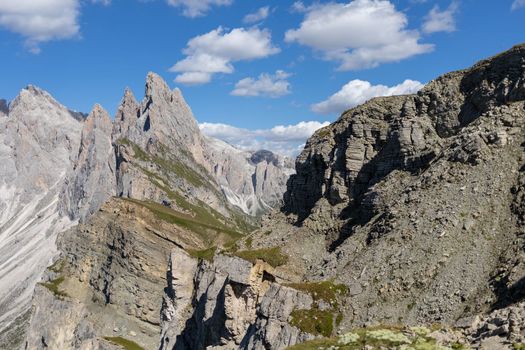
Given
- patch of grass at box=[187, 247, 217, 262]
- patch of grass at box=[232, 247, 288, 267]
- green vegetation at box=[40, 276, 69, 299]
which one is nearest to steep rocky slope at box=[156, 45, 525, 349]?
patch of grass at box=[232, 247, 288, 267]

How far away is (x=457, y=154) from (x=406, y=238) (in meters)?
13.8

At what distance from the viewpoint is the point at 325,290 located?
2475 inches

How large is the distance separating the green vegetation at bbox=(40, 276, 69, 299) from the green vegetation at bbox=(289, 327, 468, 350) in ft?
529

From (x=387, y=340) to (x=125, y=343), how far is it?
13571 centimetres

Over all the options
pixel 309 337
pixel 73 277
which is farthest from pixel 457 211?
pixel 73 277

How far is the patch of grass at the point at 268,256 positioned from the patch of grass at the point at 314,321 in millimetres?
19237

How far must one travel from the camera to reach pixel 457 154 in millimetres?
67375

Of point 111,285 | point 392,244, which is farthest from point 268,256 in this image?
point 111,285

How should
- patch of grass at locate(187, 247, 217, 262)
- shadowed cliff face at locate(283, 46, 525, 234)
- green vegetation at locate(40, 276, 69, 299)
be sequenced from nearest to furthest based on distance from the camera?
shadowed cliff face at locate(283, 46, 525, 234), patch of grass at locate(187, 247, 217, 262), green vegetation at locate(40, 276, 69, 299)

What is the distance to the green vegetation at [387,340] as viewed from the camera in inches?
1070

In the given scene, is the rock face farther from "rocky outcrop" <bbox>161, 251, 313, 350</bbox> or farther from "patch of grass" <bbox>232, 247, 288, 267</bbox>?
"rocky outcrop" <bbox>161, 251, 313, 350</bbox>

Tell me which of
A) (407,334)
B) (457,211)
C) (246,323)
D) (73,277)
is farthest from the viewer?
(73,277)

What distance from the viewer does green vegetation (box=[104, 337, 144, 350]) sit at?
146 metres

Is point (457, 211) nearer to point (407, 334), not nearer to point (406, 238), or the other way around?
point (406, 238)
